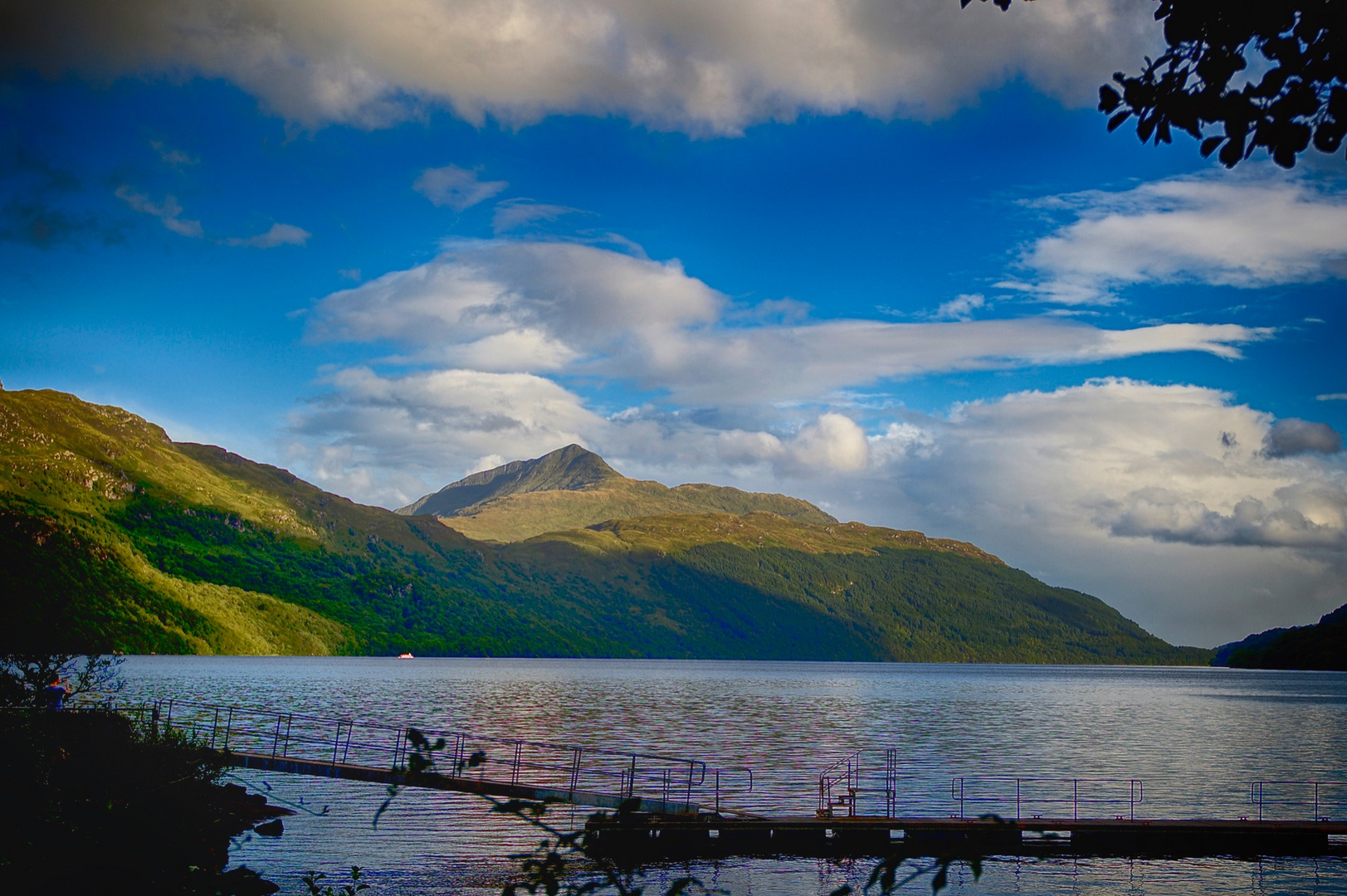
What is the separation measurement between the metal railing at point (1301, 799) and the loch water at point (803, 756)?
116 centimetres

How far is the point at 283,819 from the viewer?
168 feet

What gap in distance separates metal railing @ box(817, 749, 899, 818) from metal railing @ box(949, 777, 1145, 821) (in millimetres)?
4378

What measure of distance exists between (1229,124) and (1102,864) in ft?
159

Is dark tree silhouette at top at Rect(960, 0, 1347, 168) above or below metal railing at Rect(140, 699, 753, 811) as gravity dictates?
above

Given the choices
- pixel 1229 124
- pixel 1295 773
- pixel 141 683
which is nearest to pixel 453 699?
pixel 141 683

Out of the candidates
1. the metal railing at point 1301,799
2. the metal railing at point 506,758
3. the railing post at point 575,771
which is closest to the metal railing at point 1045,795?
the metal railing at point 1301,799

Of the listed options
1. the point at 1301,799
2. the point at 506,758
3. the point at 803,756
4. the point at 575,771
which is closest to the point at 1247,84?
the point at 575,771

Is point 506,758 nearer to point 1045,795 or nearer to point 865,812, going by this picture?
point 865,812

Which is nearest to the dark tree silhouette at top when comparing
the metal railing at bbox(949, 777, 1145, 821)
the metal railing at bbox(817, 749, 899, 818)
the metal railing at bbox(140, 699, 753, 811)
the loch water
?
the loch water

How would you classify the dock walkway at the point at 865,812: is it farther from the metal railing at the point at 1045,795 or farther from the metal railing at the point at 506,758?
the metal railing at the point at 506,758

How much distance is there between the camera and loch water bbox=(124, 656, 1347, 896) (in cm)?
4300

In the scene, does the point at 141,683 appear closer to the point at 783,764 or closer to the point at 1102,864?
the point at 783,764

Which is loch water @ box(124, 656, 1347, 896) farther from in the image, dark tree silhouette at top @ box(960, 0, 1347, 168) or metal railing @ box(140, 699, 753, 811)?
dark tree silhouette at top @ box(960, 0, 1347, 168)

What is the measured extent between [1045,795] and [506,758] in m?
37.2
